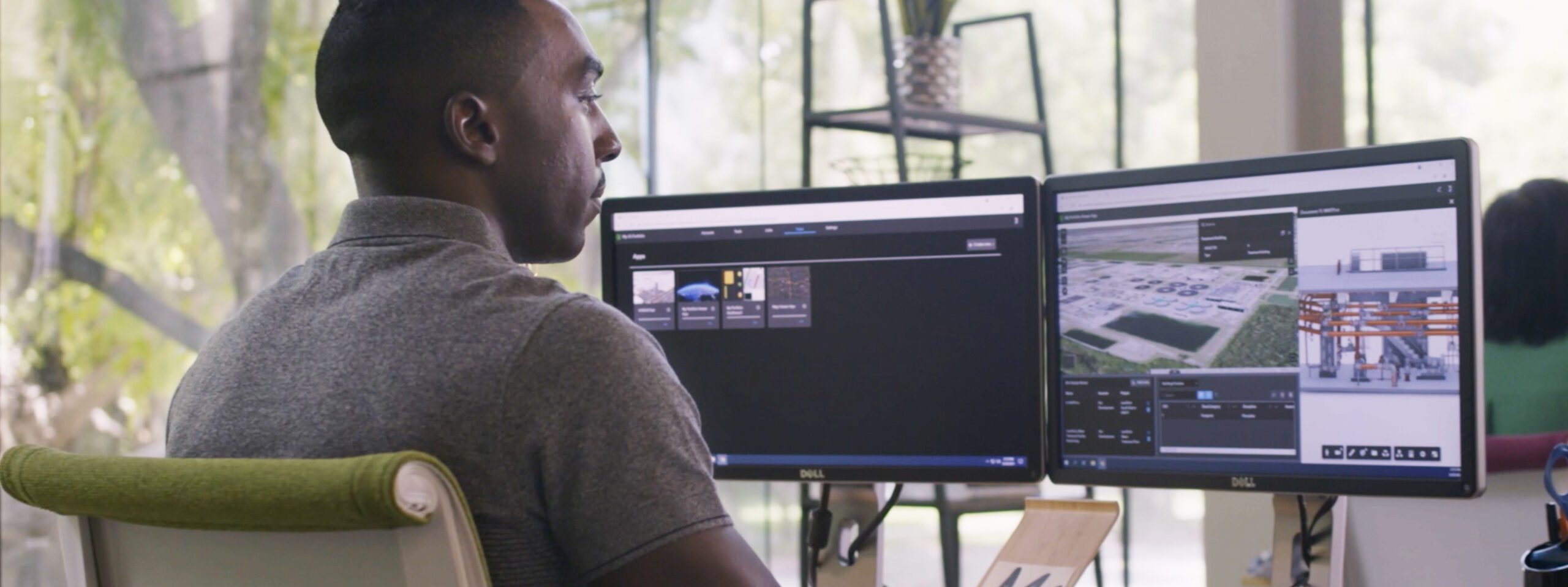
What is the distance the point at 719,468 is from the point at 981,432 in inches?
12.6

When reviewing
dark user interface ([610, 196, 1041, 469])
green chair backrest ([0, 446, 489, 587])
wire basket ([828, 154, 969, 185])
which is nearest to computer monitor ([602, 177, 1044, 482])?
dark user interface ([610, 196, 1041, 469])

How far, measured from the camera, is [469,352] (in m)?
0.94

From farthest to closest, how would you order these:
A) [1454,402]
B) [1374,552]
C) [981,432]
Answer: [1374,552] → [981,432] → [1454,402]

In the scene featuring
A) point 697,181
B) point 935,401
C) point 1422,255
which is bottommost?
point 935,401

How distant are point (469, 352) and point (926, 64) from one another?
1.85 meters

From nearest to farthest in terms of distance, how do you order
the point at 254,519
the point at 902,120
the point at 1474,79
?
the point at 254,519 < the point at 902,120 < the point at 1474,79

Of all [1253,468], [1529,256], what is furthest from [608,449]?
[1529,256]

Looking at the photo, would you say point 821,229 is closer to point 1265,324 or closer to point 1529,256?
point 1265,324

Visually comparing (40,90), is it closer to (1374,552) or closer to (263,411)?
(263,411)

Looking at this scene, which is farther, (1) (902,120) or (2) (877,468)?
(1) (902,120)

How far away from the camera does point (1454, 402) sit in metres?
1.29

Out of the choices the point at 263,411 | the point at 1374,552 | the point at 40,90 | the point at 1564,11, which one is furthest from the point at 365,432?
the point at 1564,11

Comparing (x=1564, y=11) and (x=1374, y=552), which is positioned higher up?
(x=1564, y=11)

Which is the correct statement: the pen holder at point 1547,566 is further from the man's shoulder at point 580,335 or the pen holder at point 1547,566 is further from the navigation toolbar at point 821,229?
the man's shoulder at point 580,335
